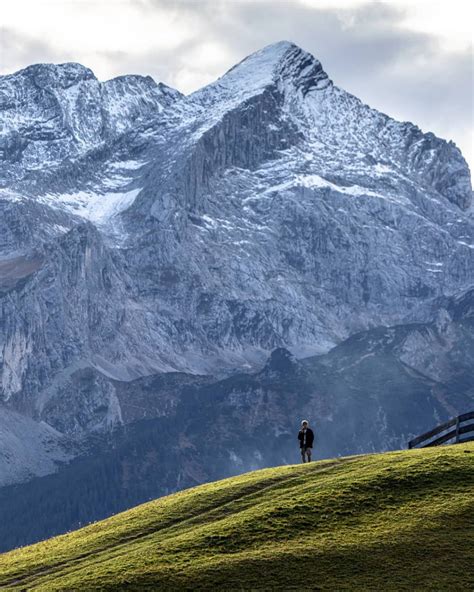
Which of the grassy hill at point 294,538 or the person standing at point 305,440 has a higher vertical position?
the person standing at point 305,440

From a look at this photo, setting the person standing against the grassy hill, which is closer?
the grassy hill

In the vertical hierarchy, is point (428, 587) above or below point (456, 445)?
below

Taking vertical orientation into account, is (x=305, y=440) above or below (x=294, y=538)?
above

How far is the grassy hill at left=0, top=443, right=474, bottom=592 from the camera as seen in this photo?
156 feet

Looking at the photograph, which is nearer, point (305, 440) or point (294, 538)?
point (294, 538)

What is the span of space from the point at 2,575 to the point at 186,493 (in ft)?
52.0

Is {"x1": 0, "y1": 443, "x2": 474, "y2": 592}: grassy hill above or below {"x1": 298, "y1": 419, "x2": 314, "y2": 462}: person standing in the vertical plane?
below

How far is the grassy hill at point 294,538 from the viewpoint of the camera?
1877 inches

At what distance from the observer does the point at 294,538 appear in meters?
52.2

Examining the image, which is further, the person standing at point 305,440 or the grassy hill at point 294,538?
the person standing at point 305,440

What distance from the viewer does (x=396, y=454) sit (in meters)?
66.6

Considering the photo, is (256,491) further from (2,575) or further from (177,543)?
(2,575)

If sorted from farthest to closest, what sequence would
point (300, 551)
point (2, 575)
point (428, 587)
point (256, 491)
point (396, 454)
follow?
point (396, 454) < point (256, 491) < point (2, 575) < point (300, 551) < point (428, 587)

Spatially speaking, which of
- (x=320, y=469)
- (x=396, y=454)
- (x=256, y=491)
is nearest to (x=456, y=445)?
(x=396, y=454)
